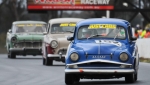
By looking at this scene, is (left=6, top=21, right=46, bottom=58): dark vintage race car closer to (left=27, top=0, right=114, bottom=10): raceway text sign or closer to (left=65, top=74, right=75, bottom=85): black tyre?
(left=27, top=0, right=114, bottom=10): raceway text sign

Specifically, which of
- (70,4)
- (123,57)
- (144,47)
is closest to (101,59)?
(123,57)

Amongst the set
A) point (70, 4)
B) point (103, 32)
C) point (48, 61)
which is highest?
point (70, 4)

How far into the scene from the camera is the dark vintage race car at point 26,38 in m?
31.8

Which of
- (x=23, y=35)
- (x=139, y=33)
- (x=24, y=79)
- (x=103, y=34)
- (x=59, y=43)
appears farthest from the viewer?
(x=139, y=33)

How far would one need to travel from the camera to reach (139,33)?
140ft

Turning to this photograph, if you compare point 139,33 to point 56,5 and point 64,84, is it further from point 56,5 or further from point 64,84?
point 64,84

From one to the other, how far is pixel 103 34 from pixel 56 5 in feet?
106

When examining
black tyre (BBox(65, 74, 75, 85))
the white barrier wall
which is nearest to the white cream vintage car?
the white barrier wall

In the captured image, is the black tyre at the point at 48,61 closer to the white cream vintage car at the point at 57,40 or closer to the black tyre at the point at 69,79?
the white cream vintage car at the point at 57,40

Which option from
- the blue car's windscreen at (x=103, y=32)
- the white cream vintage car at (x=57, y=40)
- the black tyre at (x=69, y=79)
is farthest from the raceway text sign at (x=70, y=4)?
the black tyre at (x=69, y=79)

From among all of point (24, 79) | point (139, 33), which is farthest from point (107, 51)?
point (139, 33)

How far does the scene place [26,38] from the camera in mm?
31953

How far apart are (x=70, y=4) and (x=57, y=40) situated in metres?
24.0

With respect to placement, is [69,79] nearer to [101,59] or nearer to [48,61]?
[101,59]
